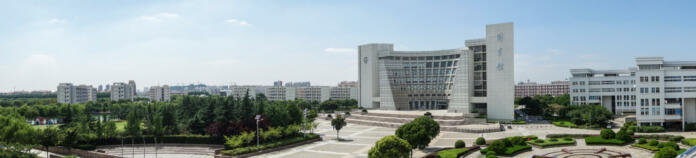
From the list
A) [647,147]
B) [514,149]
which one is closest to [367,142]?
[514,149]

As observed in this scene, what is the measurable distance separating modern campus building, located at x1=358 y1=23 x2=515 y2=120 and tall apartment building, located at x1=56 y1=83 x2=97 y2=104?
316 ft

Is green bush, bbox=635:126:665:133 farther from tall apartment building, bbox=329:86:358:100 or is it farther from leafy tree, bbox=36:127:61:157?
tall apartment building, bbox=329:86:358:100

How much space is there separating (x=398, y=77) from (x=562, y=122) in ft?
100

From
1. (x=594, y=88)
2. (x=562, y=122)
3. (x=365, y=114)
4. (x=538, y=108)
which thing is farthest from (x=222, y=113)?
(x=594, y=88)

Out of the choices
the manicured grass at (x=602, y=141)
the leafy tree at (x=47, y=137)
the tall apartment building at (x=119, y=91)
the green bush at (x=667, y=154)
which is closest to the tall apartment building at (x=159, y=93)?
the tall apartment building at (x=119, y=91)

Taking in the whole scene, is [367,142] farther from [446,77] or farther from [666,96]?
[666,96]

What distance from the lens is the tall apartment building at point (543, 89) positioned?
152625 millimetres

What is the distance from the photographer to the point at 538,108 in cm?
6838

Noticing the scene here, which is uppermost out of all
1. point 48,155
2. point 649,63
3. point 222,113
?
point 649,63

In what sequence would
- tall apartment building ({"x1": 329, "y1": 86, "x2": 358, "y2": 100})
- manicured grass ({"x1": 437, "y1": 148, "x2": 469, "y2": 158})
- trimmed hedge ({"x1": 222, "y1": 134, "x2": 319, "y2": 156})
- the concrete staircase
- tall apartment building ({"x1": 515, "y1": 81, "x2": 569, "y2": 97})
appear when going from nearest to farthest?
manicured grass ({"x1": 437, "y1": 148, "x2": 469, "y2": 158}) → trimmed hedge ({"x1": 222, "y1": 134, "x2": 319, "y2": 156}) → the concrete staircase → tall apartment building ({"x1": 329, "y1": 86, "x2": 358, "y2": 100}) → tall apartment building ({"x1": 515, "y1": 81, "x2": 569, "y2": 97})

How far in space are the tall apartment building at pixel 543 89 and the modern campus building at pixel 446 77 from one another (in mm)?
94463

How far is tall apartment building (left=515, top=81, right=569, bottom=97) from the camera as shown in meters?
153

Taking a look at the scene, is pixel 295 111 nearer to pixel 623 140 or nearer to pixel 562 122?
pixel 623 140

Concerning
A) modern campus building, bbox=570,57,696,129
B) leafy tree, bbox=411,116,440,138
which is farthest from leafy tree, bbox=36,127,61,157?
modern campus building, bbox=570,57,696,129
